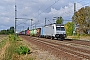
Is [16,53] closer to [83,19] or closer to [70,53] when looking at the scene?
[70,53]

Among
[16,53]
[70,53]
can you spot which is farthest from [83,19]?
[16,53]

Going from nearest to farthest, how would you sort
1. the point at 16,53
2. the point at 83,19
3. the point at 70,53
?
the point at 16,53, the point at 70,53, the point at 83,19

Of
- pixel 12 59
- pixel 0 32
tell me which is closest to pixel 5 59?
pixel 12 59

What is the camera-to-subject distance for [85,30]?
226ft

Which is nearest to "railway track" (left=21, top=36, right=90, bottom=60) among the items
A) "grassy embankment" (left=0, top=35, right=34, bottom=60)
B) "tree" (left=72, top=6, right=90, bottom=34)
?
"grassy embankment" (left=0, top=35, right=34, bottom=60)

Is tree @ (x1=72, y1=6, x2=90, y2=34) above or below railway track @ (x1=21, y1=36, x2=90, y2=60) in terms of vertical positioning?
above

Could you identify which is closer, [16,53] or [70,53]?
[16,53]

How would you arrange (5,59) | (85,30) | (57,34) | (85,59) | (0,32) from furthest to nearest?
(0,32), (85,30), (57,34), (85,59), (5,59)

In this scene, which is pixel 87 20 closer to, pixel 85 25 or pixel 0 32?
pixel 85 25

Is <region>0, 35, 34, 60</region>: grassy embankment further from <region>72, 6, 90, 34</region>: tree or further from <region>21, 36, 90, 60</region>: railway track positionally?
<region>72, 6, 90, 34</region>: tree

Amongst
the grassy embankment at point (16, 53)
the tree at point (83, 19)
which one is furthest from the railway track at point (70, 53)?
the tree at point (83, 19)

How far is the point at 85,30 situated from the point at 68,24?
6.86 m

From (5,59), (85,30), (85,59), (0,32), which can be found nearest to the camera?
(5,59)

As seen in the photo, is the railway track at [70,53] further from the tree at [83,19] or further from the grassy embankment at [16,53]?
the tree at [83,19]
